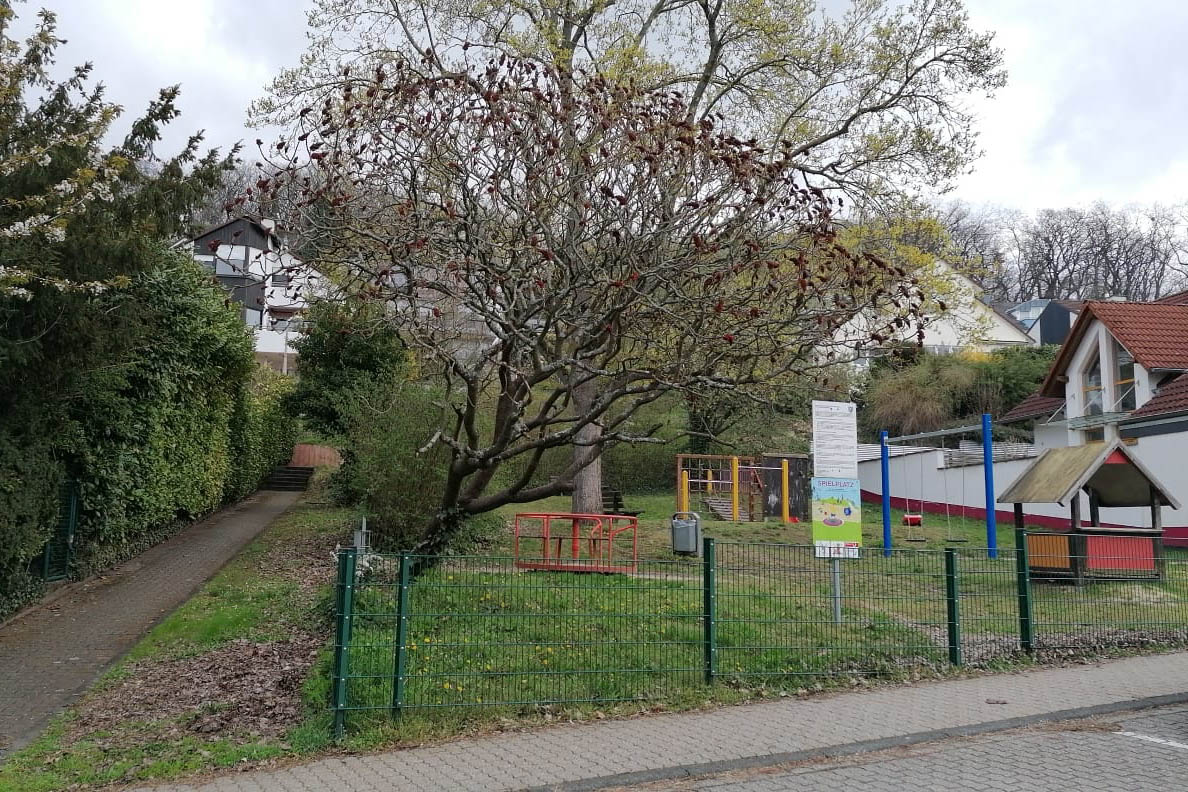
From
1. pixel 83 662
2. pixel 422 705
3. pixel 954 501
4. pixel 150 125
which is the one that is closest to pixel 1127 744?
pixel 422 705

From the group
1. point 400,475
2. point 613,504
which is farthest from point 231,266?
point 613,504

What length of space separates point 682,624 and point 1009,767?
2845 mm

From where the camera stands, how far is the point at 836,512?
410 inches

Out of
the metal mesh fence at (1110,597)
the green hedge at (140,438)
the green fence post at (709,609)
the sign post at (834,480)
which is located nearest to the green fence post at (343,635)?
the green fence post at (709,609)

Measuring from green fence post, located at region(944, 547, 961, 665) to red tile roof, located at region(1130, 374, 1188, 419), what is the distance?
1360cm

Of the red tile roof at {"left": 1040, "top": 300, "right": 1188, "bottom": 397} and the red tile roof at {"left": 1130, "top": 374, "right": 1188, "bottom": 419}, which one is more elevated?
the red tile roof at {"left": 1040, "top": 300, "right": 1188, "bottom": 397}

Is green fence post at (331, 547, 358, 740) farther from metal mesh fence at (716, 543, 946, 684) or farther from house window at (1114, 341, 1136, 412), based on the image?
house window at (1114, 341, 1136, 412)

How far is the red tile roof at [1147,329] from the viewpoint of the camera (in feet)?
68.6

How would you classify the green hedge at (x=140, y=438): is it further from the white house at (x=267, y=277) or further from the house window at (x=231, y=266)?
the house window at (x=231, y=266)

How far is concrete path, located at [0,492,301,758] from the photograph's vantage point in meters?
7.41

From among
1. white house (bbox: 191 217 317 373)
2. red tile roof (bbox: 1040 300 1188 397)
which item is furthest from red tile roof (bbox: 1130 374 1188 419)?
white house (bbox: 191 217 317 373)

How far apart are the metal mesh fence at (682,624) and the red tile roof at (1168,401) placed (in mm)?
11346

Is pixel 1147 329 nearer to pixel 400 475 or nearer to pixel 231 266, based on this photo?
pixel 400 475

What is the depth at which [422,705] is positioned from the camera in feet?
21.9
